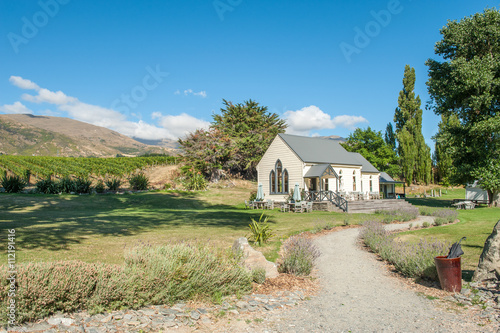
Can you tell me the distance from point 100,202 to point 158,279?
18.8 meters

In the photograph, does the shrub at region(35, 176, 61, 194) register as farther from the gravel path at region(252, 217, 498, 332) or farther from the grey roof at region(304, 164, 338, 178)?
the gravel path at region(252, 217, 498, 332)

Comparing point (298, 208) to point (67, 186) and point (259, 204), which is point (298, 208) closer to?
point (259, 204)

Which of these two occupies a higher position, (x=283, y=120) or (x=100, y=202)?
(x=283, y=120)

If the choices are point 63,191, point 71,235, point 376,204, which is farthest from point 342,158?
point 71,235

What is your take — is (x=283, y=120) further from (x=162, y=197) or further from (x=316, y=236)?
(x=316, y=236)

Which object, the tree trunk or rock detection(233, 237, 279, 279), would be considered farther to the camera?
the tree trunk

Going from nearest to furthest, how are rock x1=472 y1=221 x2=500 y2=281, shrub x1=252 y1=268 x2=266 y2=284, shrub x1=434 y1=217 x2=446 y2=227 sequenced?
1. rock x1=472 y1=221 x2=500 y2=281
2. shrub x1=252 y1=268 x2=266 y2=284
3. shrub x1=434 y1=217 x2=446 y2=227

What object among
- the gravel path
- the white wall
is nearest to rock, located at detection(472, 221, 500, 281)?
the gravel path

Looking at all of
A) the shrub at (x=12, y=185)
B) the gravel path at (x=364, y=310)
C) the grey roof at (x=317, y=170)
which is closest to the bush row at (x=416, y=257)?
the gravel path at (x=364, y=310)

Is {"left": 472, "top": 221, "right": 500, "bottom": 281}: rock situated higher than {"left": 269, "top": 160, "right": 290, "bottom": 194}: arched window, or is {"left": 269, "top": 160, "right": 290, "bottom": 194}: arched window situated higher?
{"left": 269, "top": 160, "right": 290, "bottom": 194}: arched window

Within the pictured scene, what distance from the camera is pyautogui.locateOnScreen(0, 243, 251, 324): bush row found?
4.46 m

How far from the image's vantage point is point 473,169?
24.7 m

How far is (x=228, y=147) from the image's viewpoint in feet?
132

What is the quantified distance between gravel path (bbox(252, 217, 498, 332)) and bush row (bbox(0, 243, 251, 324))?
1343mm
